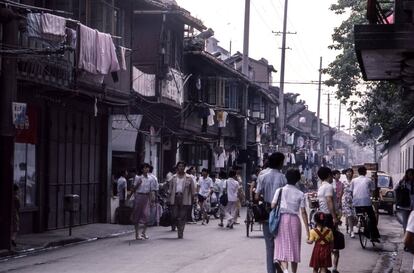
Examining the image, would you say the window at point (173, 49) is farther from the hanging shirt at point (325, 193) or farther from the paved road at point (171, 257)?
Result: the hanging shirt at point (325, 193)

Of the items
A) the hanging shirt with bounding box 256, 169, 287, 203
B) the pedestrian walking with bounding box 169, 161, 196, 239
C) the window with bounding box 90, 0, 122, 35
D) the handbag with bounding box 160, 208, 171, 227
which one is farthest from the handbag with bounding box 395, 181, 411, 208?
the window with bounding box 90, 0, 122, 35

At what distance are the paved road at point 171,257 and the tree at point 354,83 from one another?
639 inches

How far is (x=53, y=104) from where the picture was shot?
23.5 m

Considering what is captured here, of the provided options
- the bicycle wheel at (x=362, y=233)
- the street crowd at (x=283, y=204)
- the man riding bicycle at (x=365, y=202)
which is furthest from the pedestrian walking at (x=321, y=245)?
the bicycle wheel at (x=362, y=233)

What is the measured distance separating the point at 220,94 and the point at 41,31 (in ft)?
92.8

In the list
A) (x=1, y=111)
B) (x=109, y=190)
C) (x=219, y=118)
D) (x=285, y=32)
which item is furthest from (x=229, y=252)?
(x=285, y=32)

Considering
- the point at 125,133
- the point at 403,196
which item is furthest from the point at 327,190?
the point at 125,133

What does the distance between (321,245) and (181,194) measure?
9686 mm

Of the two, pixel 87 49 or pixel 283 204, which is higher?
pixel 87 49

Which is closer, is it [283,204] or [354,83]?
[283,204]

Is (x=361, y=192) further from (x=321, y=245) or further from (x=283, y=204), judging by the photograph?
(x=283, y=204)

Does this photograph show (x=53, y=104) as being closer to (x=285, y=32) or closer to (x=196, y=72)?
(x=196, y=72)

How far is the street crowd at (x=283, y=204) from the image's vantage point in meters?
11.7

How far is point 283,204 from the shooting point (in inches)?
459
